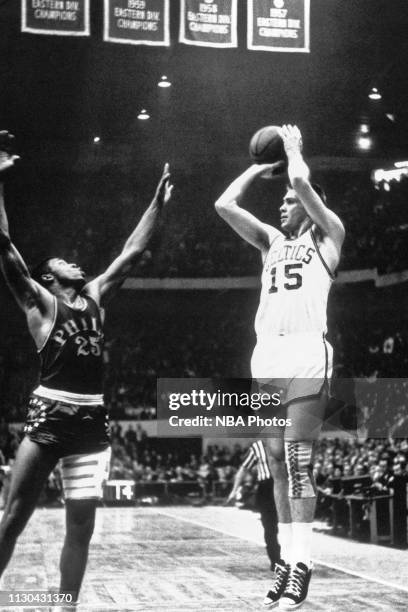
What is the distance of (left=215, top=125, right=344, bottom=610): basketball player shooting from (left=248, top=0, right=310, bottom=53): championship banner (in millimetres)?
4907

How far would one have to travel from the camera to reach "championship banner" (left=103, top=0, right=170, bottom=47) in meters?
8.95

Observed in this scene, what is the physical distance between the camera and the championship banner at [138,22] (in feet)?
29.3

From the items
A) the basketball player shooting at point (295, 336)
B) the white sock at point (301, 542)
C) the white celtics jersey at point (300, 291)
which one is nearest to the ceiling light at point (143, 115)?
the basketball player shooting at point (295, 336)

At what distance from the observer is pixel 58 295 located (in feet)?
14.7

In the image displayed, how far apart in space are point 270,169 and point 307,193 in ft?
1.45

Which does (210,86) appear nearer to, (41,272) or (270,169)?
(270,169)

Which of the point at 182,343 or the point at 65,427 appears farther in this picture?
the point at 182,343

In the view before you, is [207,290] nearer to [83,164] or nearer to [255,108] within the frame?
[83,164]

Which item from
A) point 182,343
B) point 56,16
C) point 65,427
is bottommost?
point 65,427

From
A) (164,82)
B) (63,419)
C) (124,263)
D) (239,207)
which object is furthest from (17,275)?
(164,82)

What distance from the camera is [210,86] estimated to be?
15.8m

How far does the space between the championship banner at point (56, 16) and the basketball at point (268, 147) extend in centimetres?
476

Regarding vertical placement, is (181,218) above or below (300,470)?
above

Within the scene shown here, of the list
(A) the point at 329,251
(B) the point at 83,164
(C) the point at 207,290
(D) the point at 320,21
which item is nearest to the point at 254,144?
(A) the point at 329,251
